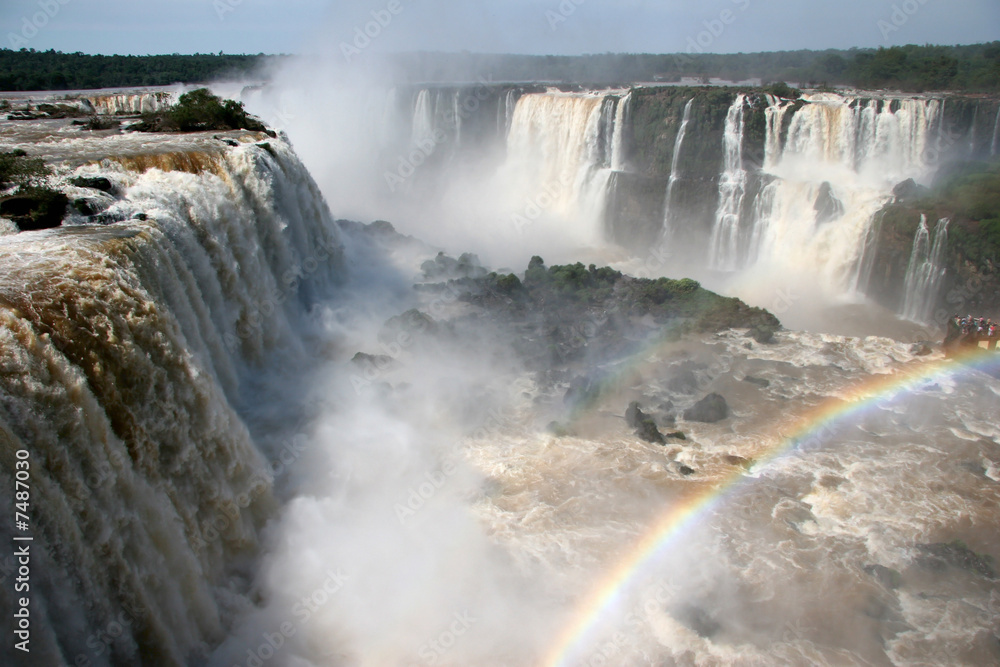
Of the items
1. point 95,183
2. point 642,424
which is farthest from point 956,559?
point 95,183

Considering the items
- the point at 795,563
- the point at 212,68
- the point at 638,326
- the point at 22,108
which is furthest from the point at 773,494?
the point at 212,68

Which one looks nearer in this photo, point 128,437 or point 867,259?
point 128,437

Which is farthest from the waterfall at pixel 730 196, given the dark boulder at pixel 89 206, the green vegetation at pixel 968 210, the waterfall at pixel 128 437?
the dark boulder at pixel 89 206

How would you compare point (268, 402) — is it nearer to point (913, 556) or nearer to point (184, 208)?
point (184, 208)

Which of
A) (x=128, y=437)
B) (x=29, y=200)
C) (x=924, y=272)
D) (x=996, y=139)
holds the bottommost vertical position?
(x=128, y=437)

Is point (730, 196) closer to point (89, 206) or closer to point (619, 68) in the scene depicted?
point (89, 206)

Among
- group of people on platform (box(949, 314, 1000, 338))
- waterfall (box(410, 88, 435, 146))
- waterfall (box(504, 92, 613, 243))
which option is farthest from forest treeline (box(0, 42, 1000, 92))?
group of people on platform (box(949, 314, 1000, 338))
